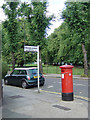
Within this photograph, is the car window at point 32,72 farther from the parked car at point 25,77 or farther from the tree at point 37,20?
the tree at point 37,20

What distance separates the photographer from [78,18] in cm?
1947

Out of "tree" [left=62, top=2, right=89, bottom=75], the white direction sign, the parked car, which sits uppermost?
"tree" [left=62, top=2, right=89, bottom=75]

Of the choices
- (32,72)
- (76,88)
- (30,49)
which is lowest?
(76,88)

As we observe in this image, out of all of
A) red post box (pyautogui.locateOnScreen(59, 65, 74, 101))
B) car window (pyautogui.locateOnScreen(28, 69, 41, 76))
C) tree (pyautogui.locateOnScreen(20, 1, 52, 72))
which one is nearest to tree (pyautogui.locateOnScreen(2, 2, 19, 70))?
tree (pyautogui.locateOnScreen(20, 1, 52, 72))

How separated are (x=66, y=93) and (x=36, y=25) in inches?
690

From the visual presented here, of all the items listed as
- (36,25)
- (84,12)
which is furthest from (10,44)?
(84,12)

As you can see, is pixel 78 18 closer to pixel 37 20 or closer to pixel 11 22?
pixel 37 20

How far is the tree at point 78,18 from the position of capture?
19.1 metres

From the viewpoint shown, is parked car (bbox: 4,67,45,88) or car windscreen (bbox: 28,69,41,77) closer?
parked car (bbox: 4,67,45,88)

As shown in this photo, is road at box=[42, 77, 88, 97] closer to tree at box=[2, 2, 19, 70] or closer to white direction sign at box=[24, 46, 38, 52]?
white direction sign at box=[24, 46, 38, 52]

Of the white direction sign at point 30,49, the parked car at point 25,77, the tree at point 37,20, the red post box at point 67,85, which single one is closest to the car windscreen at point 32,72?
the parked car at point 25,77

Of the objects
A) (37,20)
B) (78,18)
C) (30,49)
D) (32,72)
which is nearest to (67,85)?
(30,49)

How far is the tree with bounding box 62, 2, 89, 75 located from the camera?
62.7 ft

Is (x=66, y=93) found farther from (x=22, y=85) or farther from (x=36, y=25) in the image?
(x=36, y=25)
